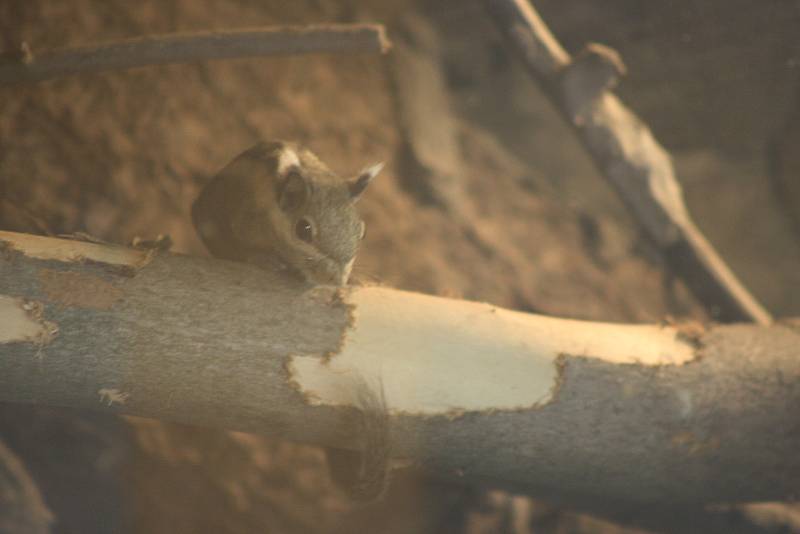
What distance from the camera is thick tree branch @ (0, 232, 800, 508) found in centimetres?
146

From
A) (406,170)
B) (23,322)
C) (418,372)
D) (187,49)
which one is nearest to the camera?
(23,322)

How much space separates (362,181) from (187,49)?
2.03ft

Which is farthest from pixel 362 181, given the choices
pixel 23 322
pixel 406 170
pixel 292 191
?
pixel 406 170

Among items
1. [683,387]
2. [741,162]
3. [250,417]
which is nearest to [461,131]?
[741,162]

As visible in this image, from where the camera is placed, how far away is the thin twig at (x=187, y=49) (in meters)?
1.83

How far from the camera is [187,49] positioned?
6.17ft

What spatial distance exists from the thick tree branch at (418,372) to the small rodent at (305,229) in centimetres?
6

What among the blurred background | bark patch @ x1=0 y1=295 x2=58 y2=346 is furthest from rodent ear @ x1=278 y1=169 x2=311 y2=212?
bark patch @ x1=0 y1=295 x2=58 y2=346

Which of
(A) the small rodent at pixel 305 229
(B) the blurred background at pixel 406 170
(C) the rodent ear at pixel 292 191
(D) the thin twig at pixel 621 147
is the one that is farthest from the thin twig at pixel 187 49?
(D) the thin twig at pixel 621 147

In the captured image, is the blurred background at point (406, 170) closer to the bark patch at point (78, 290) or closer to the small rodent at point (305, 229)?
the small rodent at point (305, 229)

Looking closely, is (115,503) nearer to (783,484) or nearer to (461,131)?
(783,484)

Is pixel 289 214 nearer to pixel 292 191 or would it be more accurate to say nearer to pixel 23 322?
pixel 292 191

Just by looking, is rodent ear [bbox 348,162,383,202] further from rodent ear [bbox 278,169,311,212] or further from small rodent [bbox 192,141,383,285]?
rodent ear [bbox 278,169,311,212]

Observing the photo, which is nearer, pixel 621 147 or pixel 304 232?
pixel 304 232
